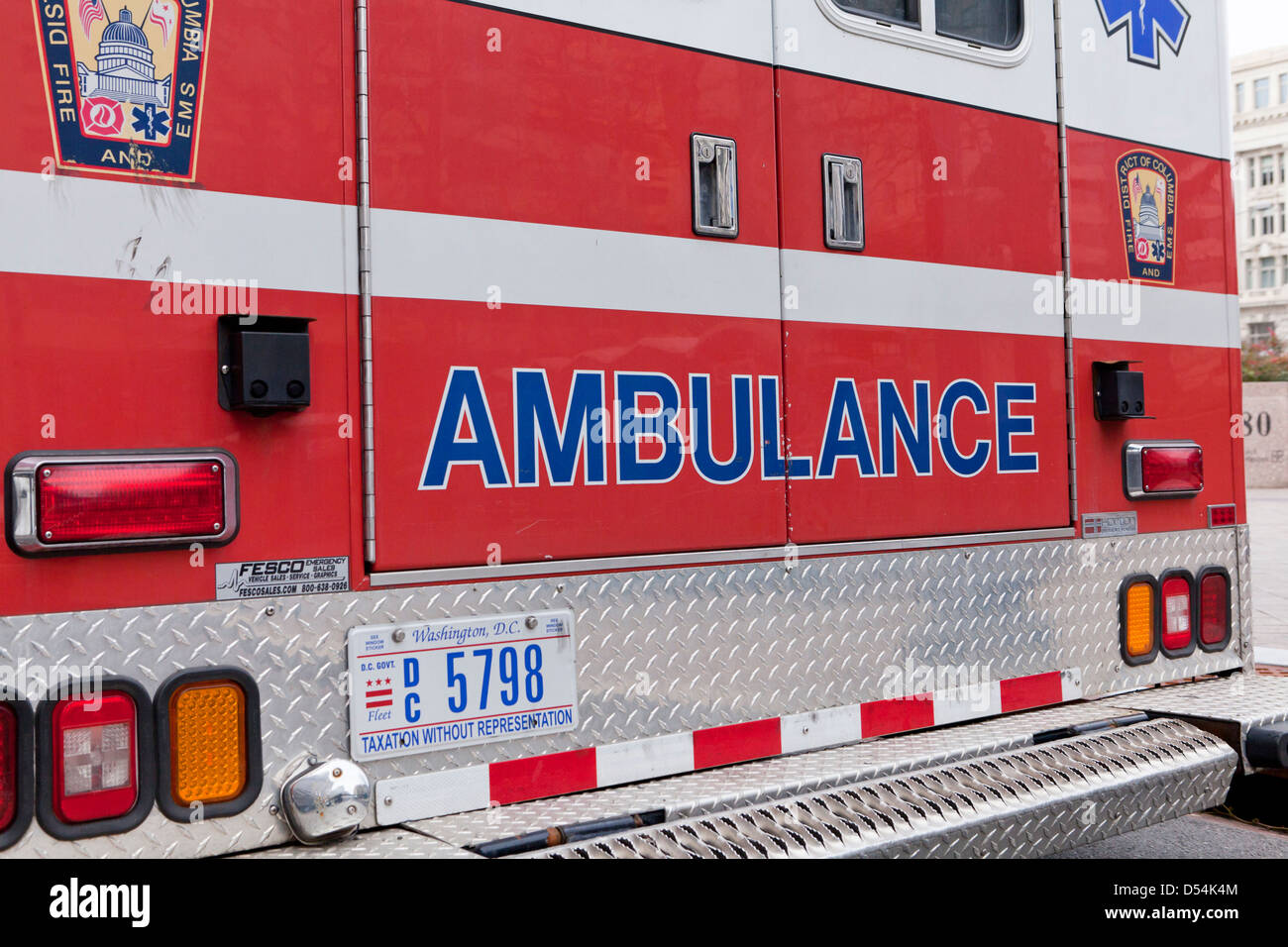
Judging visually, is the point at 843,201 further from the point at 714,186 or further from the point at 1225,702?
the point at 1225,702

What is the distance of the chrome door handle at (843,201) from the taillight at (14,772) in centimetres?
196

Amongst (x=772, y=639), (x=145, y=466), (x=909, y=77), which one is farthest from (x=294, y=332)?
(x=909, y=77)

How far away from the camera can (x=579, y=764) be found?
2482 millimetres

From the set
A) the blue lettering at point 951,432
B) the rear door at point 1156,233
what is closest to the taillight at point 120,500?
the blue lettering at point 951,432

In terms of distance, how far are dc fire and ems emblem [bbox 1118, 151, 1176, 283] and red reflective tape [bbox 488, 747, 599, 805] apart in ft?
7.32

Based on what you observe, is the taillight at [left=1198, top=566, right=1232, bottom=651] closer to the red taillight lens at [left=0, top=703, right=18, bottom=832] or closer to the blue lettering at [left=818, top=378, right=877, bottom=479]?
the blue lettering at [left=818, top=378, right=877, bottom=479]

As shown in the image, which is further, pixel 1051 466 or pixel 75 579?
pixel 1051 466

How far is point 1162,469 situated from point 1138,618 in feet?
1.49

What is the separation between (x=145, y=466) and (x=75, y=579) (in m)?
0.21

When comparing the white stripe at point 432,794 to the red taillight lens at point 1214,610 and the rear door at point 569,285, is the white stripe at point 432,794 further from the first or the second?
the red taillight lens at point 1214,610

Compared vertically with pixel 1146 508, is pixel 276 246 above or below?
above

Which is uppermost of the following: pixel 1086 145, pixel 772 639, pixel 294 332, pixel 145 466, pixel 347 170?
pixel 1086 145

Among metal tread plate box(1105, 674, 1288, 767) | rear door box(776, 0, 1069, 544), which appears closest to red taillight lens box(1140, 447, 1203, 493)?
rear door box(776, 0, 1069, 544)
